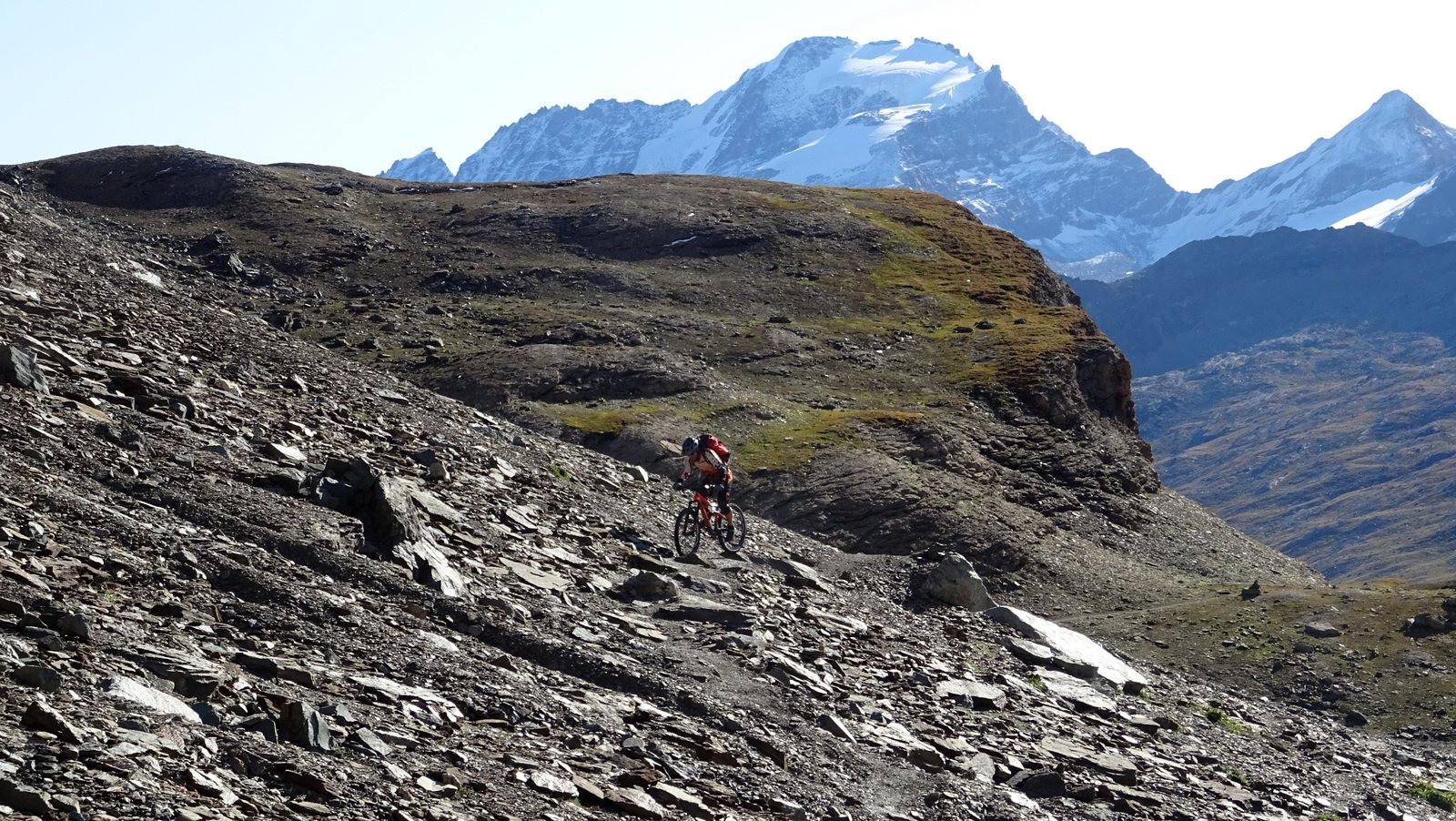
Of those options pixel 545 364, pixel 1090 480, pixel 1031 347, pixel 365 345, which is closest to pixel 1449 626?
pixel 1090 480

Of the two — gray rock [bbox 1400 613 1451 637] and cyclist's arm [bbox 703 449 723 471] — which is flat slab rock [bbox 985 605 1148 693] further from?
gray rock [bbox 1400 613 1451 637]

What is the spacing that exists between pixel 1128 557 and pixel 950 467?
812 centimetres

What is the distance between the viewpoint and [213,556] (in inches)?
770

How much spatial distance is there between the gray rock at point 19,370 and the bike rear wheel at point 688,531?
12.9 metres

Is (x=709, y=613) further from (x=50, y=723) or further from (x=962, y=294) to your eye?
(x=962, y=294)

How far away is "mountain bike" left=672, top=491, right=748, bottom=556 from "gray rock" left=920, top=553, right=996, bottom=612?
6.14 m

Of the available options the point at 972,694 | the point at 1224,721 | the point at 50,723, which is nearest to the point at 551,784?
the point at 50,723

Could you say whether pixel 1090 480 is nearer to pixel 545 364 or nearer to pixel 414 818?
pixel 545 364

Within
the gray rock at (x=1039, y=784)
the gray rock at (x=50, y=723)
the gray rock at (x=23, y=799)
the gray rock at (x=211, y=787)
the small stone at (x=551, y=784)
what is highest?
the gray rock at (x=50, y=723)

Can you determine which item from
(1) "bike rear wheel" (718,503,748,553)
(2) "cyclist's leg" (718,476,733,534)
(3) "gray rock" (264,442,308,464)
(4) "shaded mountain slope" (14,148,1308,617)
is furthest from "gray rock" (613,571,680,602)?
(4) "shaded mountain slope" (14,148,1308,617)

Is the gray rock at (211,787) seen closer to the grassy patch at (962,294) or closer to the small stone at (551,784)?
the small stone at (551,784)

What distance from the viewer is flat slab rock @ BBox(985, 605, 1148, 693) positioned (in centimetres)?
3191

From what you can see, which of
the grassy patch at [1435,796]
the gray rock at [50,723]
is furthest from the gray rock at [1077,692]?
the gray rock at [50,723]

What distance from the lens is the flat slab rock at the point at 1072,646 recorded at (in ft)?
105
